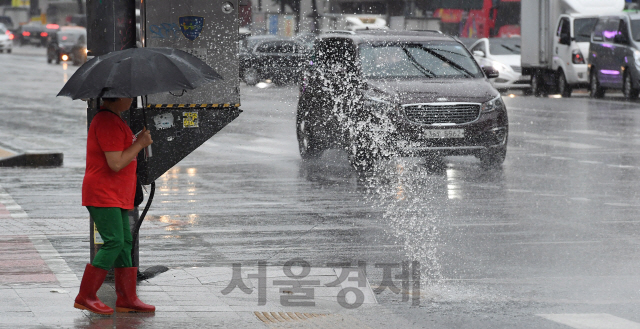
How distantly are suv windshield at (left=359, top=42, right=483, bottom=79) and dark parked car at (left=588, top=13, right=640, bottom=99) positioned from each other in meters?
12.2

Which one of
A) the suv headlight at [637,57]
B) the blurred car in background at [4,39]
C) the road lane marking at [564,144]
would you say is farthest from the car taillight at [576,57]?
the blurred car in background at [4,39]

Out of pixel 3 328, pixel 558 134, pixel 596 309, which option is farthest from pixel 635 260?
pixel 558 134

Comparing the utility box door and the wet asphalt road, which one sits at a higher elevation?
the utility box door

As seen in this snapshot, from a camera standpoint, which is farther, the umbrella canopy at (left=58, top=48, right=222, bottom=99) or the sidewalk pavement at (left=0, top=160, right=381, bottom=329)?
the sidewalk pavement at (left=0, top=160, right=381, bottom=329)

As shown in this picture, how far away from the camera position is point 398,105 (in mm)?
14500

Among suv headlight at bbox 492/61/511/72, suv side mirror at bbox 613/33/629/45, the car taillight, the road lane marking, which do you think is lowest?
the road lane marking

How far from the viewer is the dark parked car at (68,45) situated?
52.9m

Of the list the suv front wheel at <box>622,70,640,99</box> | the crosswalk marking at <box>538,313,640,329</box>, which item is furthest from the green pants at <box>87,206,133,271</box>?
the suv front wheel at <box>622,70,640,99</box>

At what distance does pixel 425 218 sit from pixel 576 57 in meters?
20.6

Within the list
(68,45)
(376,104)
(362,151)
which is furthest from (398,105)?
(68,45)

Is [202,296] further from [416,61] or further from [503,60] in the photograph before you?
[503,60]

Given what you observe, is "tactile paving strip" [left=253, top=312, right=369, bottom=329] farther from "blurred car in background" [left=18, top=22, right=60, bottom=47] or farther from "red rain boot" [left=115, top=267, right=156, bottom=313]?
"blurred car in background" [left=18, top=22, right=60, bottom=47]

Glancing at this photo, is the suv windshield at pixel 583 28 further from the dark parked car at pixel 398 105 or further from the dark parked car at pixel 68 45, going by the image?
the dark parked car at pixel 68 45

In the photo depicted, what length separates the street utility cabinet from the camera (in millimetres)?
7469
